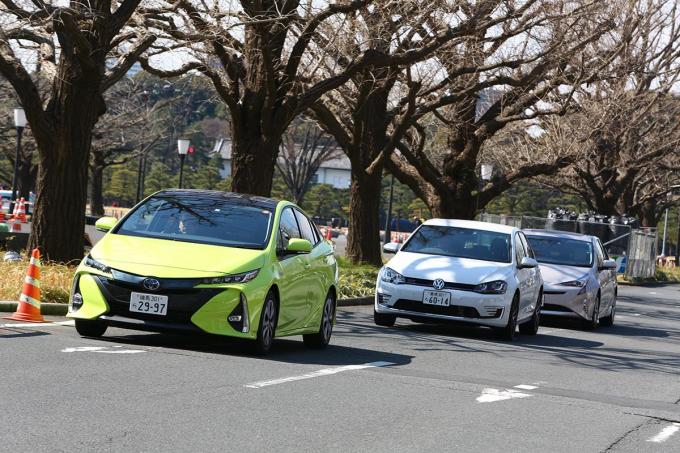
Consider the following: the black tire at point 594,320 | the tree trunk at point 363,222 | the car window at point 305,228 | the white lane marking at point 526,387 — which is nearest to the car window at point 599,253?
the black tire at point 594,320

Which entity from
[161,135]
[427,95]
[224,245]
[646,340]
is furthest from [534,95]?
[161,135]

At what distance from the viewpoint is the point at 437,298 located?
16281 mm

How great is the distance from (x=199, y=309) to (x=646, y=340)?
35.3 feet

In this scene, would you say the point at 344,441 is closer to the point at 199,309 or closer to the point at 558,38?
the point at 199,309

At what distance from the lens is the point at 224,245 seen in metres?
11.9

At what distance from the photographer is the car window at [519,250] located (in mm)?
17623

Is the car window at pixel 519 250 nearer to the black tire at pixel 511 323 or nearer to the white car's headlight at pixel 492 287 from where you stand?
the black tire at pixel 511 323

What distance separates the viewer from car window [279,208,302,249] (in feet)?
40.7

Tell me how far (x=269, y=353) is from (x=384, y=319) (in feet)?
17.6

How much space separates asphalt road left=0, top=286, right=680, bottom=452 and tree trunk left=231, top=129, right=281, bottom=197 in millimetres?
7017

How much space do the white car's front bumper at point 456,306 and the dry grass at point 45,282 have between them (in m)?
4.13

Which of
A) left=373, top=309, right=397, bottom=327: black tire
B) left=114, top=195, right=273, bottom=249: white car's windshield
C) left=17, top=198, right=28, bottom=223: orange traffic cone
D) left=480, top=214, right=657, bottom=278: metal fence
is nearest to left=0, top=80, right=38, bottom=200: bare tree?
left=17, top=198, right=28, bottom=223: orange traffic cone

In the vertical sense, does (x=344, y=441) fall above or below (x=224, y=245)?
below

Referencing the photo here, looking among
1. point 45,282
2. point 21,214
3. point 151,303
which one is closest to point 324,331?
point 151,303
